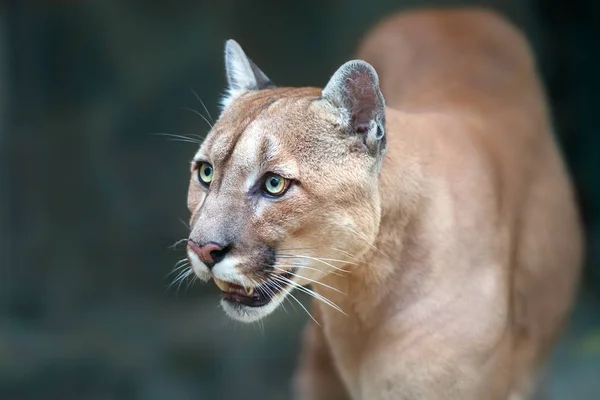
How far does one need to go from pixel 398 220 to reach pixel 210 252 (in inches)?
29.5

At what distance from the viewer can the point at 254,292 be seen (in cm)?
271

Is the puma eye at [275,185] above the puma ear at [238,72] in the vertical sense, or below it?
below

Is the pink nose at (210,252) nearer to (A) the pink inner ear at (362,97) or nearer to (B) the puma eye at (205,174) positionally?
(B) the puma eye at (205,174)

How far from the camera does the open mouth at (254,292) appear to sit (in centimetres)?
270

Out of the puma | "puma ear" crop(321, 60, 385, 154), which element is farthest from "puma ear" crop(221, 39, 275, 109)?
"puma ear" crop(321, 60, 385, 154)

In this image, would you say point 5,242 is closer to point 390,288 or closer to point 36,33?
point 36,33

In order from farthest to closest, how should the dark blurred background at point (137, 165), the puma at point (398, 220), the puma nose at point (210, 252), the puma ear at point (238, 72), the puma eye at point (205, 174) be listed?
the dark blurred background at point (137, 165)
the puma ear at point (238, 72)
the puma eye at point (205, 174)
the puma at point (398, 220)
the puma nose at point (210, 252)

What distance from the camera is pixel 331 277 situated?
303 centimetres

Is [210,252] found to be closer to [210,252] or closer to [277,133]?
[210,252]

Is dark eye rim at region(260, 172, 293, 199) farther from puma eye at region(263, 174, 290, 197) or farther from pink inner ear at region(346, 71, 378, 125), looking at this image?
pink inner ear at region(346, 71, 378, 125)

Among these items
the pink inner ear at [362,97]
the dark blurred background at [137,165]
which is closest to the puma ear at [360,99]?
the pink inner ear at [362,97]

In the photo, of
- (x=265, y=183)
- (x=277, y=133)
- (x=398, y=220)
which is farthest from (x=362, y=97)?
(x=398, y=220)

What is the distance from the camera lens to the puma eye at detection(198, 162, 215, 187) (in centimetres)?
282

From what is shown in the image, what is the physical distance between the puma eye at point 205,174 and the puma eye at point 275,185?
249 millimetres
